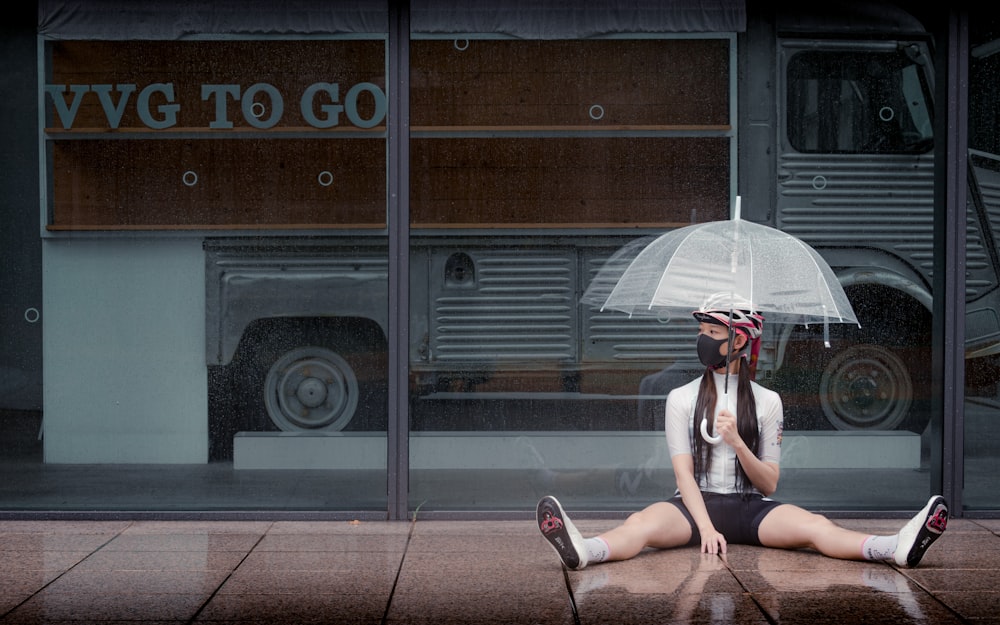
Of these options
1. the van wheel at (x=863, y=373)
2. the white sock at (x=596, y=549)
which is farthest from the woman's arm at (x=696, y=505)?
the van wheel at (x=863, y=373)

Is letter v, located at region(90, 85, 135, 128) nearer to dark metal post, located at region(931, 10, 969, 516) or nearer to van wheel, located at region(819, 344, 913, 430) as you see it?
van wheel, located at region(819, 344, 913, 430)

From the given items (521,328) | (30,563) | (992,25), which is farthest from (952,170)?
(30,563)

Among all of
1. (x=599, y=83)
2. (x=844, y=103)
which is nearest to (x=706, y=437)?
(x=599, y=83)

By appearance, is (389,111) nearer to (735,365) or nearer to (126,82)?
(126,82)

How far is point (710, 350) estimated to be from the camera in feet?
18.7

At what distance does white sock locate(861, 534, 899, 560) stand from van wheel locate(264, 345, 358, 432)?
3147 mm

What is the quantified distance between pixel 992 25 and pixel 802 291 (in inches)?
106

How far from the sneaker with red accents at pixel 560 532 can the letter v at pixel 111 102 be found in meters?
3.72

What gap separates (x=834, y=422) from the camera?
728 centimetres

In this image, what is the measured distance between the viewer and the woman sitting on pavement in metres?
5.60

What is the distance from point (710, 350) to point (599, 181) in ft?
6.10

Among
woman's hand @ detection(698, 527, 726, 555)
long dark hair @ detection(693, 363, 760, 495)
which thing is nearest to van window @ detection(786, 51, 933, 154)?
long dark hair @ detection(693, 363, 760, 495)

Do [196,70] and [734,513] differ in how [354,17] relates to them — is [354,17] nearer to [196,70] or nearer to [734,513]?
[196,70]

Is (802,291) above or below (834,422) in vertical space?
above
